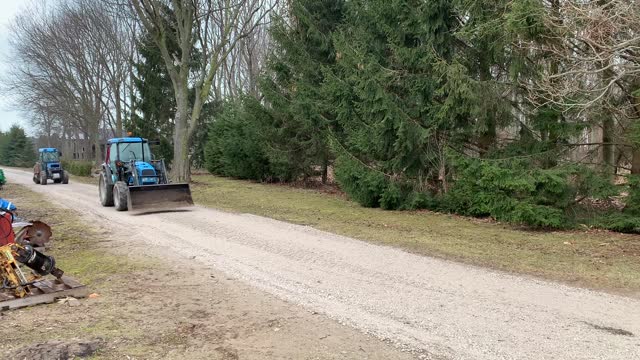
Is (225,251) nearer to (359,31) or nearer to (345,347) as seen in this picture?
(345,347)

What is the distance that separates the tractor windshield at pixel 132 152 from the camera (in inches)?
663

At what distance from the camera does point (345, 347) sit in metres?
4.61

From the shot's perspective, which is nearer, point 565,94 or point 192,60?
point 565,94

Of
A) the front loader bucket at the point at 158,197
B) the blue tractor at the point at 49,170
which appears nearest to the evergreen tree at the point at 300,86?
the front loader bucket at the point at 158,197

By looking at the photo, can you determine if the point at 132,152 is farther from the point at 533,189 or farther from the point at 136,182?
the point at 533,189

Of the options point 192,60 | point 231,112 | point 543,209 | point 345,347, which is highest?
point 192,60

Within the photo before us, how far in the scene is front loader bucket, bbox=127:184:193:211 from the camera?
1455 cm

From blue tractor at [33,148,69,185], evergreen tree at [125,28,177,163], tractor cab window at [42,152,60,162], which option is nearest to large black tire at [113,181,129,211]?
evergreen tree at [125,28,177,163]

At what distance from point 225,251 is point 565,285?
548 cm

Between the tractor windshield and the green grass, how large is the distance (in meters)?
3.12

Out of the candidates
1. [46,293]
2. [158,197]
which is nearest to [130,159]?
[158,197]

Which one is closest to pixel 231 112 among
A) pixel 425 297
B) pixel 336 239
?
pixel 336 239

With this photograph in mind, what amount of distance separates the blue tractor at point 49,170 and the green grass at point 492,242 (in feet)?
64.1

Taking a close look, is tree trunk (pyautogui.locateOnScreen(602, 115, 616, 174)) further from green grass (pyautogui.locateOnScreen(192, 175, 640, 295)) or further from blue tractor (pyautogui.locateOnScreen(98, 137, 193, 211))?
blue tractor (pyautogui.locateOnScreen(98, 137, 193, 211))
